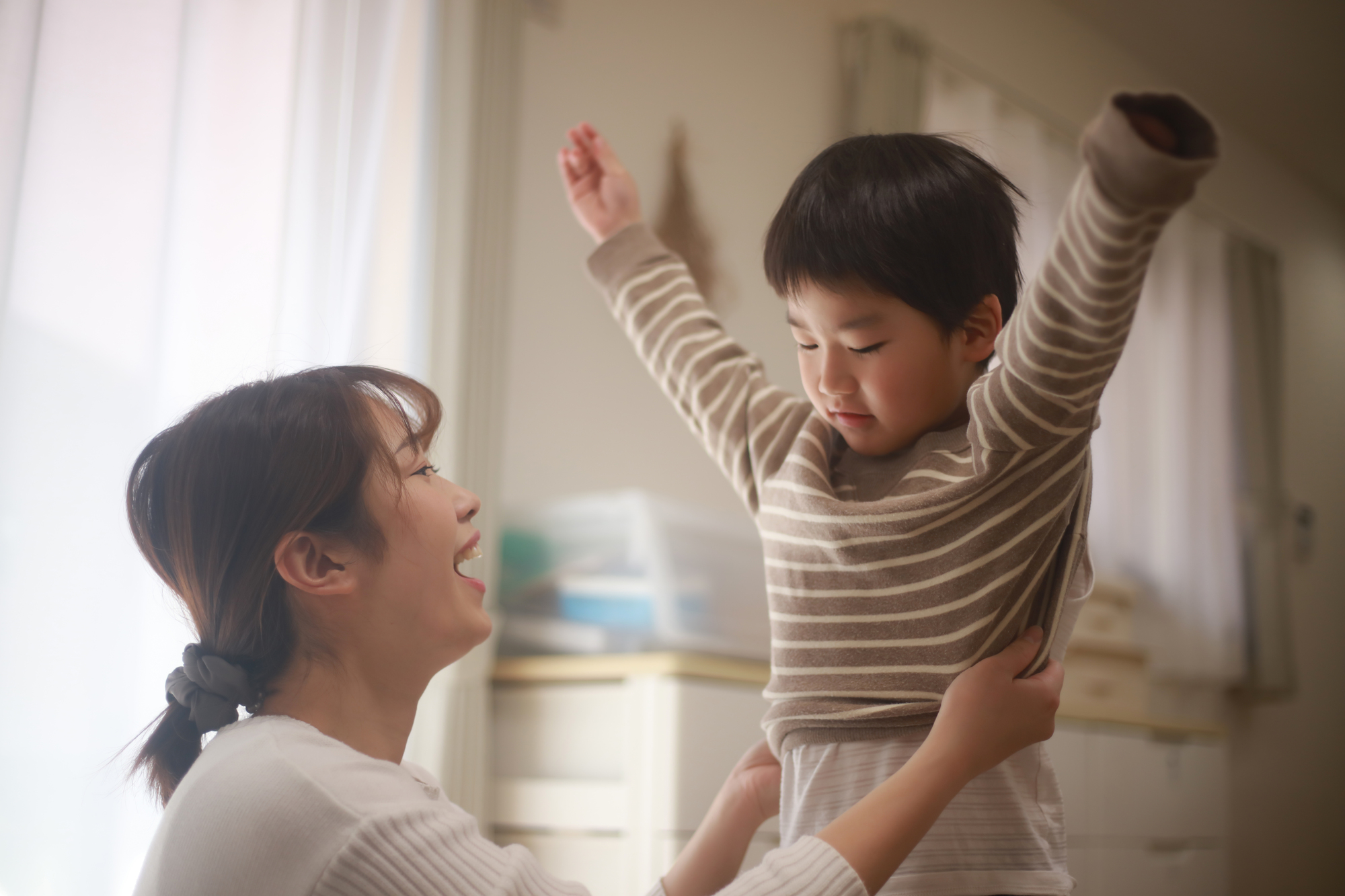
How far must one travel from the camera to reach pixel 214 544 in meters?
0.80

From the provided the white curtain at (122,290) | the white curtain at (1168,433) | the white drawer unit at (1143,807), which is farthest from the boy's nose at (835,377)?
the white curtain at (1168,433)

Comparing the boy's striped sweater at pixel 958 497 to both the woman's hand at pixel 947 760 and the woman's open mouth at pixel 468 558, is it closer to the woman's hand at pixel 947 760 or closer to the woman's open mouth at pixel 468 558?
the woman's hand at pixel 947 760

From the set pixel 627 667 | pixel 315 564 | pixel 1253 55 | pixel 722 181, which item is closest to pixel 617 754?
pixel 627 667

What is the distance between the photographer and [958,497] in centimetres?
76

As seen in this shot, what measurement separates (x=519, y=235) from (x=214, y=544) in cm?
152

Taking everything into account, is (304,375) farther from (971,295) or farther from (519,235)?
(519,235)

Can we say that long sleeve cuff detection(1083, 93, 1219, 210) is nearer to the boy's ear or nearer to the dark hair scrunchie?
the boy's ear

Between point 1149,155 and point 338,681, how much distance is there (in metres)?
0.66

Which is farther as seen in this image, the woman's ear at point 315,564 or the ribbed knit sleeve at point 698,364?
the ribbed knit sleeve at point 698,364

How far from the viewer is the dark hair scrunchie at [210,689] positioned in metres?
0.78

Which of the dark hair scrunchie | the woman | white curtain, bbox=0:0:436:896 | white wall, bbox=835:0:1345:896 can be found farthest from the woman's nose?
white wall, bbox=835:0:1345:896

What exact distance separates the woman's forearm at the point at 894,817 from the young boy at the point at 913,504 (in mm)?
74

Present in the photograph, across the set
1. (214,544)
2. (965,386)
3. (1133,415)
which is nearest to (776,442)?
(965,386)

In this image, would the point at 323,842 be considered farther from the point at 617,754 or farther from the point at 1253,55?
the point at 1253,55
